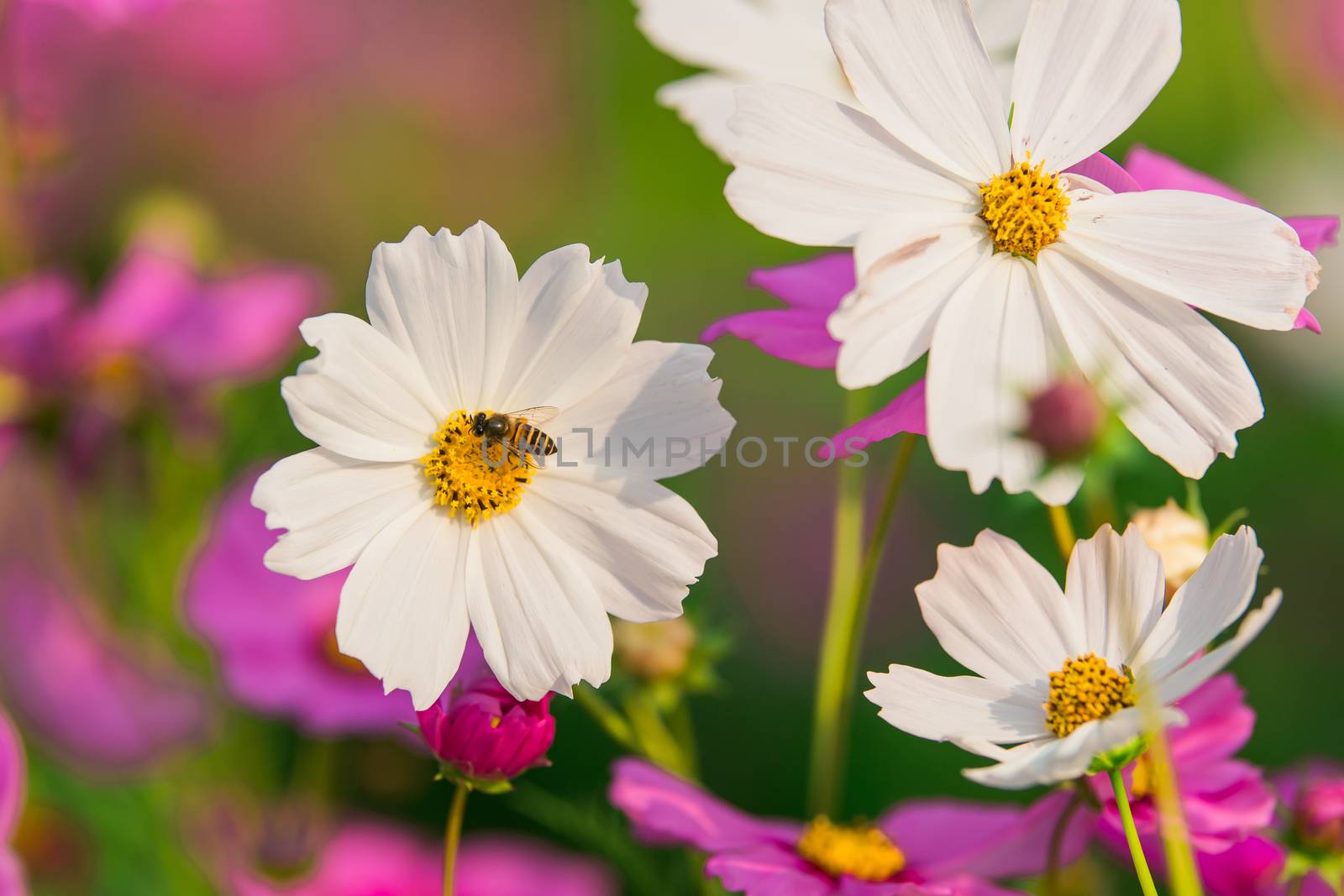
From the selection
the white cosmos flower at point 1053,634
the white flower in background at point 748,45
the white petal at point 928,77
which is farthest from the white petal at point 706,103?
the white cosmos flower at point 1053,634

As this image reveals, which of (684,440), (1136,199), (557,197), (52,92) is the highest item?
(557,197)

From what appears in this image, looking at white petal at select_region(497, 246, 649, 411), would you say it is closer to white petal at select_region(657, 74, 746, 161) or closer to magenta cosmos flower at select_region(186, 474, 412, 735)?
white petal at select_region(657, 74, 746, 161)

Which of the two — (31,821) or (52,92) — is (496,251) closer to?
(31,821)

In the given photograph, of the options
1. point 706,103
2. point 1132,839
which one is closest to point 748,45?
point 706,103

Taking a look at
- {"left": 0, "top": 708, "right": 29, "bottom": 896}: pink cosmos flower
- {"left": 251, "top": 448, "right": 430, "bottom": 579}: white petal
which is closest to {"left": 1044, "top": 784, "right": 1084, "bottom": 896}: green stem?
{"left": 251, "top": 448, "right": 430, "bottom": 579}: white petal

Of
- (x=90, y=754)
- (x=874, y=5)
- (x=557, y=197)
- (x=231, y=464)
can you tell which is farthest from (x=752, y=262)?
(x=874, y=5)

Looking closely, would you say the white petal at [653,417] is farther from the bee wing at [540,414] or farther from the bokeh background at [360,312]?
the bokeh background at [360,312]
